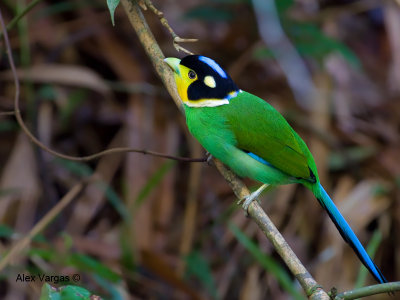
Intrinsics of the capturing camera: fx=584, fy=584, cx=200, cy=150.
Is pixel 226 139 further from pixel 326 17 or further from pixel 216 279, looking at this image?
pixel 326 17

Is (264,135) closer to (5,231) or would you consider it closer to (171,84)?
(171,84)

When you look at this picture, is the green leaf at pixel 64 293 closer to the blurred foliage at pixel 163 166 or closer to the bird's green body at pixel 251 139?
the bird's green body at pixel 251 139

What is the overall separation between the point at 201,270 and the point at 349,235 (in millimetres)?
1358

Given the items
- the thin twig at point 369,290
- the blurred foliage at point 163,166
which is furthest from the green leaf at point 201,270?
the thin twig at point 369,290

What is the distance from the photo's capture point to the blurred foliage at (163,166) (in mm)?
3650

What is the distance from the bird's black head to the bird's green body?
0.04 m

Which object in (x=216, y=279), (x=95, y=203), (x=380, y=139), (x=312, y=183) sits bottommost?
(x=216, y=279)

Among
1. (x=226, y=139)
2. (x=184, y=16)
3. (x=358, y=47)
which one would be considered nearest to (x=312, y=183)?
(x=226, y=139)

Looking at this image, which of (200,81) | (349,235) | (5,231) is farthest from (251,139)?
(5,231)

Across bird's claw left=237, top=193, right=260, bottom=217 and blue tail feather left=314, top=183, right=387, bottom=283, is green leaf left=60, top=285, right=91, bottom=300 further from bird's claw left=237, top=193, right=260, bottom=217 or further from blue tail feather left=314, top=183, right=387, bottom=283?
blue tail feather left=314, top=183, right=387, bottom=283

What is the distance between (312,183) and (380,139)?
214cm

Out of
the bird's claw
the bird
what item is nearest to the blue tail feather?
the bird

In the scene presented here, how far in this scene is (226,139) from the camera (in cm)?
255

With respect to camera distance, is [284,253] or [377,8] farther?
[377,8]
